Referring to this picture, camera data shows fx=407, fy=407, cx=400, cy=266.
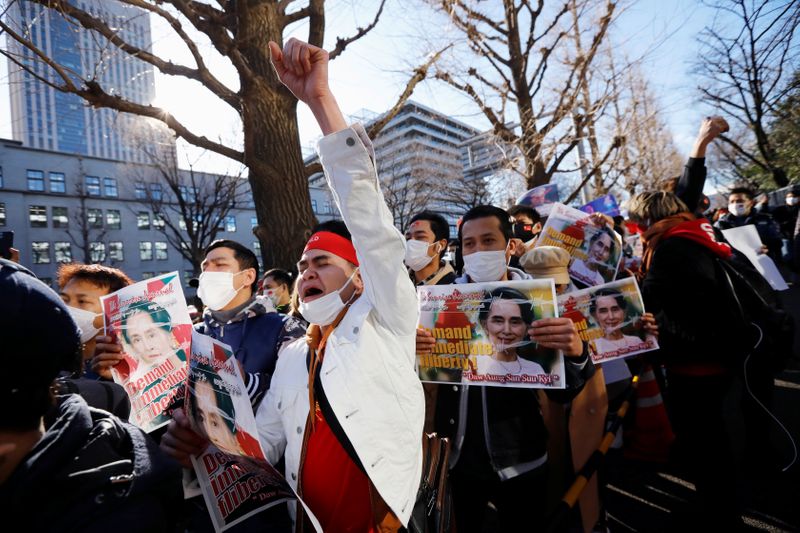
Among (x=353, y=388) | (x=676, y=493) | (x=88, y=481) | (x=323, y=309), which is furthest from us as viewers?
(x=676, y=493)

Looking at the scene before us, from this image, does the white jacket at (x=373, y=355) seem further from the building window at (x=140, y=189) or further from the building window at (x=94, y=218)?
the building window at (x=94, y=218)

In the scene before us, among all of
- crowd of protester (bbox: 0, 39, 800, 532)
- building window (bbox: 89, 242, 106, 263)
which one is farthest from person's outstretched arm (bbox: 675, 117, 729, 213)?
building window (bbox: 89, 242, 106, 263)

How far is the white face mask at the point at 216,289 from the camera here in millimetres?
2969

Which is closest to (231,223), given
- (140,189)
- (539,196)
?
(140,189)

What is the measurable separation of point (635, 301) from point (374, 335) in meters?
1.83

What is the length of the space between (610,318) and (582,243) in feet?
3.42

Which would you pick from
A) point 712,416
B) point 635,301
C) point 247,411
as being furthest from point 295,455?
point 712,416

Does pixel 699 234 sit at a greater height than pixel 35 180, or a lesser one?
lesser

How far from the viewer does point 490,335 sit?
190 centimetres

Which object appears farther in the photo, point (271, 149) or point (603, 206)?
point (603, 206)

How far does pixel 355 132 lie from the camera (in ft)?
4.28

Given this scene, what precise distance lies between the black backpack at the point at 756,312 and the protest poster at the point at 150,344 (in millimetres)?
3258

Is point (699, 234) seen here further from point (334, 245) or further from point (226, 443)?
point (226, 443)

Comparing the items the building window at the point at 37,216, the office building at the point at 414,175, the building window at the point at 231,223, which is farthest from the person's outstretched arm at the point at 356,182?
the building window at the point at 231,223
